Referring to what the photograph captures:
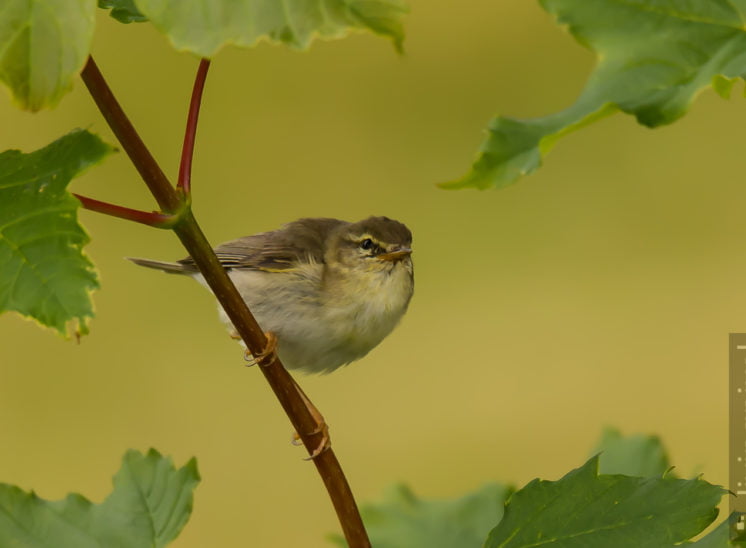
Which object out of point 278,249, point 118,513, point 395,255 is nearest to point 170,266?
point 278,249

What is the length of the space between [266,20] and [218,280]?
198 mm

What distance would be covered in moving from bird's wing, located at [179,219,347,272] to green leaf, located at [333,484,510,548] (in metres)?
0.46

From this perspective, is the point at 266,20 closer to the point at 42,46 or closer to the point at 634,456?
the point at 42,46

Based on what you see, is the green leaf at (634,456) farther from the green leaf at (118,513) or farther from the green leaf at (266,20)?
the green leaf at (266,20)

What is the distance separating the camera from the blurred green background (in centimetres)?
340

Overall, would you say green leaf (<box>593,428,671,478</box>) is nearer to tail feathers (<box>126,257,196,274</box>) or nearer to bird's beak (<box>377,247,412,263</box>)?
bird's beak (<box>377,247,412,263</box>)

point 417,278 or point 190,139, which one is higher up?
point 190,139

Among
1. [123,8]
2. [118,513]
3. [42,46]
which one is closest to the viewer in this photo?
[42,46]

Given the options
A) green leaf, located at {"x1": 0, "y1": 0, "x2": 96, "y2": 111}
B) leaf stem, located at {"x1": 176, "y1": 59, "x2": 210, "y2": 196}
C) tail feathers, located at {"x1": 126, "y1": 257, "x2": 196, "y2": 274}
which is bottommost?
tail feathers, located at {"x1": 126, "y1": 257, "x2": 196, "y2": 274}

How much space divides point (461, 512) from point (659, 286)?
275 cm

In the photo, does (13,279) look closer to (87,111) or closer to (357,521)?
(357,521)

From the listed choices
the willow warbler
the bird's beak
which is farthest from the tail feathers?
the bird's beak

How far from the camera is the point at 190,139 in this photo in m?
0.64

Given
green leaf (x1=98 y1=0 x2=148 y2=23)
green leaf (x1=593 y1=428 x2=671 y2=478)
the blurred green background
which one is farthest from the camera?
the blurred green background
